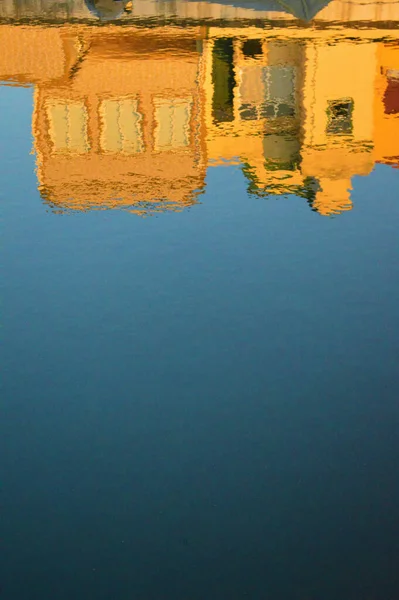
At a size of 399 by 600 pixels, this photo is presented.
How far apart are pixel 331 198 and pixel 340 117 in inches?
222

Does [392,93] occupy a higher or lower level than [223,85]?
lower

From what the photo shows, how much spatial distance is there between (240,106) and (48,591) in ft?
45.5

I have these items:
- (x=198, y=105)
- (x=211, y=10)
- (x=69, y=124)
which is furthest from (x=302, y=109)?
(x=211, y=10)

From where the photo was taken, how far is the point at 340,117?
18312mm

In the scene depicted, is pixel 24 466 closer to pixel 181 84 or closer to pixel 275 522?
pixel 275 522

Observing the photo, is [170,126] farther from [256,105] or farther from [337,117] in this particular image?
[337,117]

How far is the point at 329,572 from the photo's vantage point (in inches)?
251

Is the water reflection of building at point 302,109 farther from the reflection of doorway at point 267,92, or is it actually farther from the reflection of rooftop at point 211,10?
the reflection of rooftop at point 211,10

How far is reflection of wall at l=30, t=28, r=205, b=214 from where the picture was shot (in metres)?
16.2

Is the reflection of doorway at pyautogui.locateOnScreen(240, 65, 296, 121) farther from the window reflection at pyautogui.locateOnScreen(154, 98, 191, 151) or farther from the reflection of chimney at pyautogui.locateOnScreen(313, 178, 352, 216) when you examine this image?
the reflection of chimney at pyautogui.locateOnScreen(313, 178, 352, 216)

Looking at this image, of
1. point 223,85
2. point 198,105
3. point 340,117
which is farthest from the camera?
point 223,85

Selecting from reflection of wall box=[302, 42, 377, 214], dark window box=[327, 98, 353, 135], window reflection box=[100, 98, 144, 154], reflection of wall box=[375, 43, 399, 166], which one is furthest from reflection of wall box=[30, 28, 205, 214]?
reflection of wall box=[375, 43, 399, 166]

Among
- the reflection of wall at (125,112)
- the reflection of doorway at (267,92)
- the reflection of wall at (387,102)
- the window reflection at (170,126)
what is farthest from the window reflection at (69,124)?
the reflection of wall at (387,102)

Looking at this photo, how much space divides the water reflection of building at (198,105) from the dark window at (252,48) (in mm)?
42
